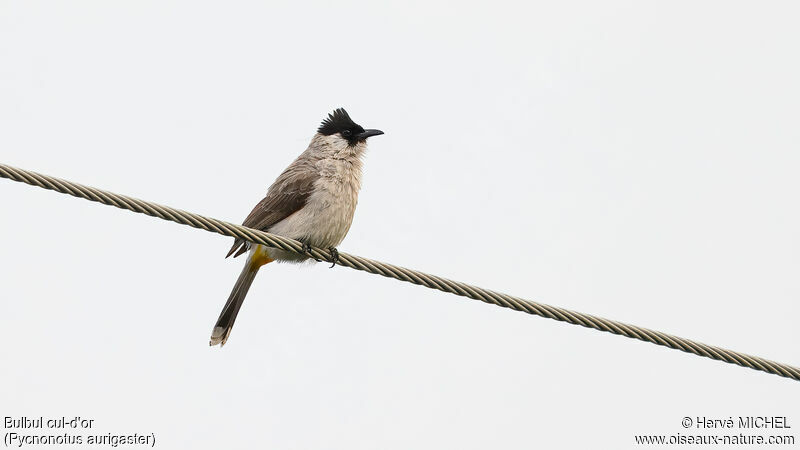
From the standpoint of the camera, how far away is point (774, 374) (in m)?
4.94

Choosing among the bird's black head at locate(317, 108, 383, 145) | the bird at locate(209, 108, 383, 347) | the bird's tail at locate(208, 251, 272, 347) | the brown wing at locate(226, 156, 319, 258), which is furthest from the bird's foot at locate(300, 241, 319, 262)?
the bird's black head at locate(317, 108, 383, 145)

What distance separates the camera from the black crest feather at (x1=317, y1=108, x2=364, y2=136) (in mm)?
7984

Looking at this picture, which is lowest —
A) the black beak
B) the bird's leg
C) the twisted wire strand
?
the twisted wire strand

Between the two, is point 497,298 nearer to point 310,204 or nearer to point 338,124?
point 310,204

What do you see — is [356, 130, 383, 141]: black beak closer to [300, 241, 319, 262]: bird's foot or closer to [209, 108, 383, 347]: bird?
[209, 108, 383, 347]: bird

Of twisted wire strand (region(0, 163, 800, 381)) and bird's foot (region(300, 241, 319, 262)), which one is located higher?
bird's foot (region(300, 241, 319, 262))

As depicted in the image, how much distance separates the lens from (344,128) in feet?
26.3

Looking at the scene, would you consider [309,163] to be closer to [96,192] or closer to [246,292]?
[246,292]

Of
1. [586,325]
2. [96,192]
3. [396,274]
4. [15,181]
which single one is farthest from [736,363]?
[15,181]

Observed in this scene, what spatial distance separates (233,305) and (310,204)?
46.5 inches

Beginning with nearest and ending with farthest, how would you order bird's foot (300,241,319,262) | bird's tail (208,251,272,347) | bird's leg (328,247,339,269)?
bird's leg (328,247,339,269) → bird's foot (300,241,319,262) → bird's tail (208,251,272,347)

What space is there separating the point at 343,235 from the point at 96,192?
10.1ft

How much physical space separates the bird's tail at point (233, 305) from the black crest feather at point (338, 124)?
138 cm

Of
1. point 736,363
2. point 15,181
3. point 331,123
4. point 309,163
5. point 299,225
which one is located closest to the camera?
point 15,181
